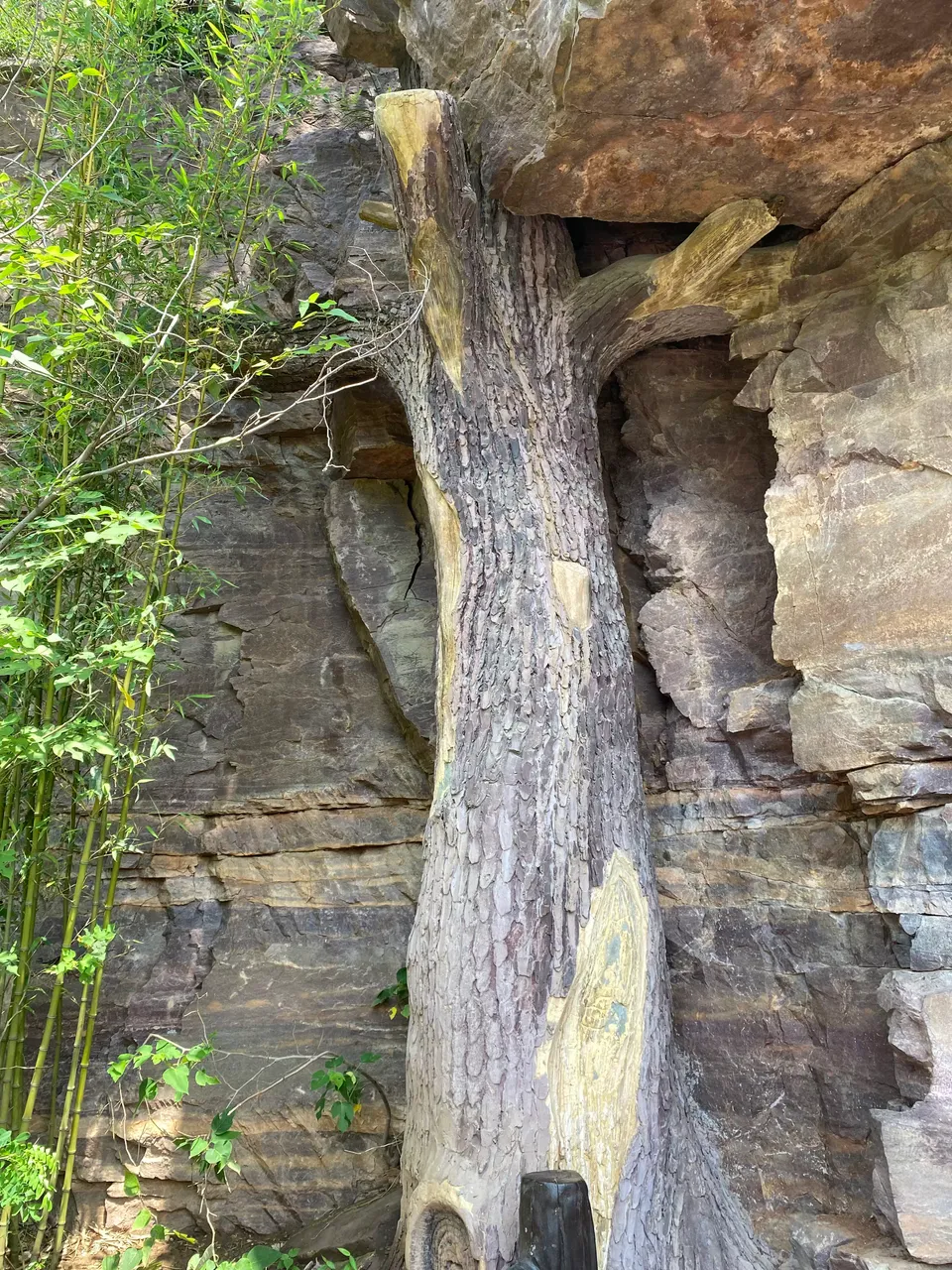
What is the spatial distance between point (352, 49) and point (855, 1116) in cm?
409

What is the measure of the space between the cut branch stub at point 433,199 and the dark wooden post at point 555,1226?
86.5 inches

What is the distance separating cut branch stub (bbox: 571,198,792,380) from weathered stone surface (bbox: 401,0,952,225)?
90 millimetres

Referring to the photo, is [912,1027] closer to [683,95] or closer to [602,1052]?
[602,1052]

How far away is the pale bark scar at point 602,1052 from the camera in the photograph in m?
2.12

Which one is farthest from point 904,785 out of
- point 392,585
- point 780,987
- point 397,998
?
point 392,585

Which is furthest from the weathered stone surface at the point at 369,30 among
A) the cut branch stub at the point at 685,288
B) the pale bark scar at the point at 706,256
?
the pale bark scar at the point at 706,256

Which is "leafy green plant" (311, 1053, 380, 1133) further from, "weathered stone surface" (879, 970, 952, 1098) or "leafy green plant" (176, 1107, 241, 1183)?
"weathered stone surface" (879, 970, 952, 1098)

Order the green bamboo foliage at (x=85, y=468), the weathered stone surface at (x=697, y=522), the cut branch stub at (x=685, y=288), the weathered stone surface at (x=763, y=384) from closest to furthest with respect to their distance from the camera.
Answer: the green bamboo foliage at (x=85, y=468), the cut branch stub at (x=685, y=288), the weathered stone surface at (x=763, y=384), the weathered stone surface at (x=697, y=522)

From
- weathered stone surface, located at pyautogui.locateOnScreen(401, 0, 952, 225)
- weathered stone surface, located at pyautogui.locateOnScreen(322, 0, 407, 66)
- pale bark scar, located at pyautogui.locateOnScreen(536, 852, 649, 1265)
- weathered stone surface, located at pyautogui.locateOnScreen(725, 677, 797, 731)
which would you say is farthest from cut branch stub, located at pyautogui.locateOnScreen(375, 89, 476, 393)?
pale bark scar, located at pyautogui.locateOnScreen(536, 852, 649, 1265)

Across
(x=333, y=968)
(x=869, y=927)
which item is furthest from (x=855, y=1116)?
(x=333, y=968)

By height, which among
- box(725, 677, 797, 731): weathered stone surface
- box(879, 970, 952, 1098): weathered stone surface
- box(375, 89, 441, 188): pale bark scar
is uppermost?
box(375, 89, 441, 188): pale bark scar

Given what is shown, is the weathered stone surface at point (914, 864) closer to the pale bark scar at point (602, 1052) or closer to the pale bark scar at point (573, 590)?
the pale bark scar at point (602, 1052)

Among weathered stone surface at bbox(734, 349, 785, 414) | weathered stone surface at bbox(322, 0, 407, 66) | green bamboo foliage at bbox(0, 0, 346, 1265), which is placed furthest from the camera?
weathered stone surface at bbox(322, 0, 407, 66)

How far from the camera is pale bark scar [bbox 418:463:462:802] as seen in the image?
2637 mm
